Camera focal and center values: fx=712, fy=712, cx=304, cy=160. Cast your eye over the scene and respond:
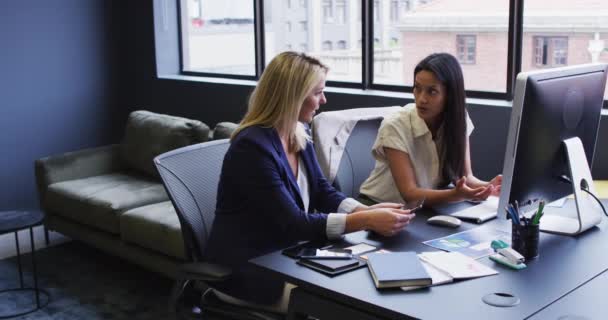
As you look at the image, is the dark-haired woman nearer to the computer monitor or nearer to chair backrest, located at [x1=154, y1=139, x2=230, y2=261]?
the computer monitor

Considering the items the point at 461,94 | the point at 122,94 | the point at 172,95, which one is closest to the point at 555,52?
the point at 461,94

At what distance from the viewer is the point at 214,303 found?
220 cm

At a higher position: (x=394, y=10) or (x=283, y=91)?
(x=394, y=10)

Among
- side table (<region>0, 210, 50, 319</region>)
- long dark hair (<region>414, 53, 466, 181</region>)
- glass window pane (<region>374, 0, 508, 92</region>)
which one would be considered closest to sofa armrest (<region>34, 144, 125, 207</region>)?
side table (<region>0, 210, 50, 319</region>)

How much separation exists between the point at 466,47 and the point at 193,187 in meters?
1.93

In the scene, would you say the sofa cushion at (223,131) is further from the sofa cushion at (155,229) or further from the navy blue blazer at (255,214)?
the navy blue blazer at (255,214)

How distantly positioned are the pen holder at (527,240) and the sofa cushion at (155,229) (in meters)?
1.90

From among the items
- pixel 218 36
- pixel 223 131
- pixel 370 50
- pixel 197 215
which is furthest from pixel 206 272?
pixel 218 36

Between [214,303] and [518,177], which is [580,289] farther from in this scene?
[214,303]

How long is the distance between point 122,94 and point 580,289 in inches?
173

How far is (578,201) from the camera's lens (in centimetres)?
209

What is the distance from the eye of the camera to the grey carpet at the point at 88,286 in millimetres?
3453

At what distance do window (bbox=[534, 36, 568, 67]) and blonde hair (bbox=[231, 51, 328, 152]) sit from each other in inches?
65.7

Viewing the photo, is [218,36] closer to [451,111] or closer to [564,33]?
[564,33]
